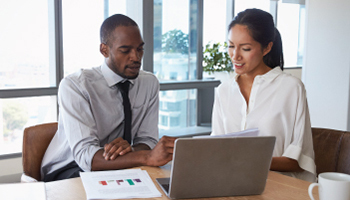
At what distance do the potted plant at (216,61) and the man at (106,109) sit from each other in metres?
2.73

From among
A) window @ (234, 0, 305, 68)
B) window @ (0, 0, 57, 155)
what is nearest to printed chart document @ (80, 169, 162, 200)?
window @ (0, 0, 57, 155)

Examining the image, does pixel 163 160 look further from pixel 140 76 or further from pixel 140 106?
pixel 140 76

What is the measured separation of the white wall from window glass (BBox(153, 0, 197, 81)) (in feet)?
4.90

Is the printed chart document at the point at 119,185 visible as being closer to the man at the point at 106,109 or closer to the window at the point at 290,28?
the man at the point at 106,109

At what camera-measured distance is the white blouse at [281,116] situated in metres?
1.72

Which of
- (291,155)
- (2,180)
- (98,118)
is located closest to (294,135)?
(291,155)

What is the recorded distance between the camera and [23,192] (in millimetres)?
1202

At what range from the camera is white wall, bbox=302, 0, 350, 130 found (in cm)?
352

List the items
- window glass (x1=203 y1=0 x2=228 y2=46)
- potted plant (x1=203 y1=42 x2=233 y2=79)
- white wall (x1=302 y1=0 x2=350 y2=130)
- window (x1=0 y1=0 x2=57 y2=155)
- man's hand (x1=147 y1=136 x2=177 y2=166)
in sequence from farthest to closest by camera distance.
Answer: window glass (x1=203 y1=0 x2=228 y2=46), potted plant (x1=203 y1=42 x2=233 y2=79), window (x1=0 y1=0 x2=57 y2=155), white wall (x1=302 y1=0 x2=350 y2=130), man's hand (x1=147 y1=136 x2=177 y2=166)

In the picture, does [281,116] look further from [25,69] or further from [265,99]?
[25,69]

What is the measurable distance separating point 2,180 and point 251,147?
2985mm

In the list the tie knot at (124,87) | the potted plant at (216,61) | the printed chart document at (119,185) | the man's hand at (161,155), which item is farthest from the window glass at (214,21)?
the printed chart document at (119,185)

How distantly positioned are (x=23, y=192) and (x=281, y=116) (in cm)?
112

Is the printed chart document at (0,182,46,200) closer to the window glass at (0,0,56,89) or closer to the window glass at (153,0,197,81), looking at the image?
the window glass at (0,0,56,89)
